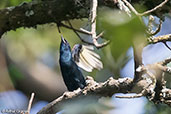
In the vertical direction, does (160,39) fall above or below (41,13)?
below

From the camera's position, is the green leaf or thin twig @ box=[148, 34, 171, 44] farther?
thin twig @ box=[148, 34, 171, 44]

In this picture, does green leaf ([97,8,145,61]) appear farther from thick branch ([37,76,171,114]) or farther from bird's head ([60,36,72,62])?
bird's head ([60,36,72,62])

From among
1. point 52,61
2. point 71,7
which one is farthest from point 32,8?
point 52,61

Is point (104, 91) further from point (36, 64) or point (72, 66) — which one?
point (36, 64)

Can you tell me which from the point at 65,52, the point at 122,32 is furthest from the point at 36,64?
the point at 122,32

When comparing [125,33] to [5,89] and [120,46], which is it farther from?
[5,89]

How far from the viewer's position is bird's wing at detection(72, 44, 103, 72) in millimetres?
2796

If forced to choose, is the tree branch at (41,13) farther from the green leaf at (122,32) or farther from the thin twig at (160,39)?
the green leaf at (122,32)

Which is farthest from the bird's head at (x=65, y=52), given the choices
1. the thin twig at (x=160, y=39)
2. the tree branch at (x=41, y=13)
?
the thin twig at (x=160, y=39)

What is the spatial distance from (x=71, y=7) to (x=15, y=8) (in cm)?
44

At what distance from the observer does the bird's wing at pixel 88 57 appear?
110 inches

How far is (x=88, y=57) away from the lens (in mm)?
2963

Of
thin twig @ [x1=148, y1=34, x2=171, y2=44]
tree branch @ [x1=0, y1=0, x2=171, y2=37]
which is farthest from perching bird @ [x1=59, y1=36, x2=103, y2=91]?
thin twig @ [x1=148, y1=34, x2=171, y2=44]

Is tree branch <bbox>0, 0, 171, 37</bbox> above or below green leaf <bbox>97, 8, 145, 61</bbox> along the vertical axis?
above
